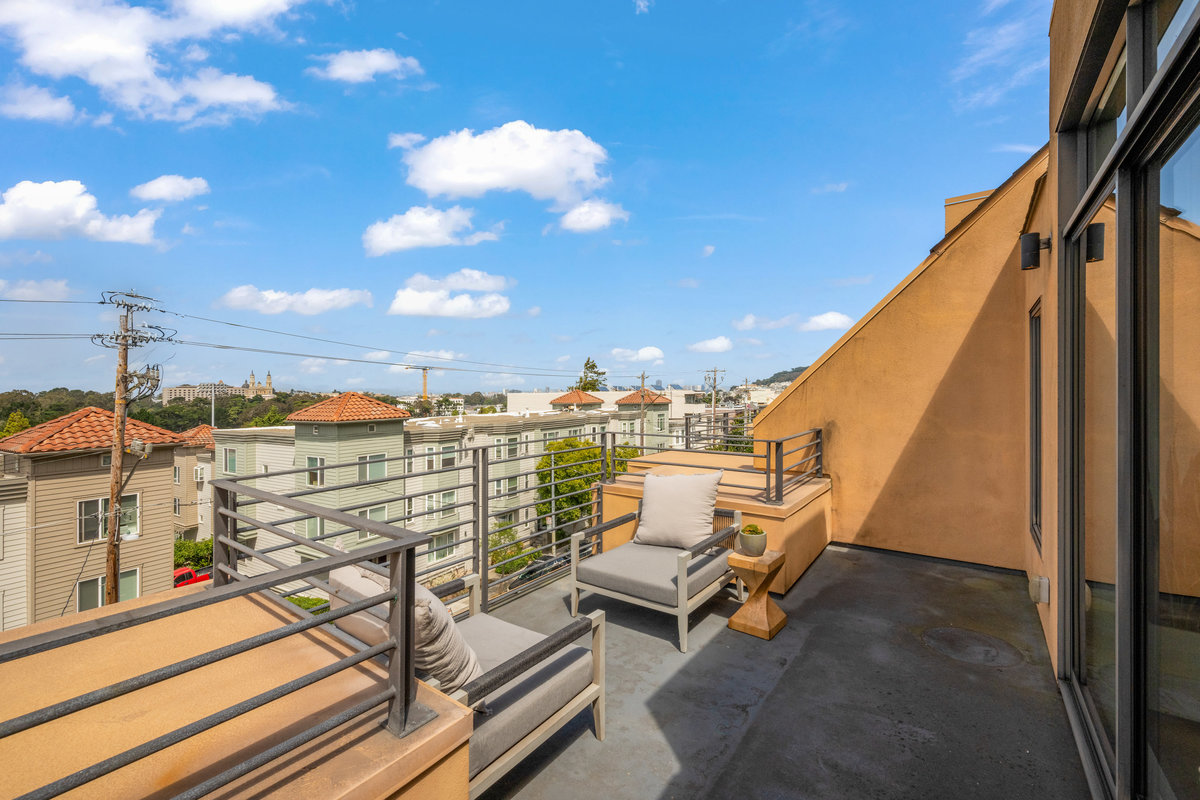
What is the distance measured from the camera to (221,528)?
7.97 feet

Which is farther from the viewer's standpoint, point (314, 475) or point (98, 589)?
point (314, 475)

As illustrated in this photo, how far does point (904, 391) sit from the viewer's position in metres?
5.36

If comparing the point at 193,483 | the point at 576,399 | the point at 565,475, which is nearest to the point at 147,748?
the point at 565,475

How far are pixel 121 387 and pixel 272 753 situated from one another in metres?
13.9

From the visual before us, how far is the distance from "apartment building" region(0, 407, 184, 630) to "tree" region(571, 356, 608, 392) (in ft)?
97.2

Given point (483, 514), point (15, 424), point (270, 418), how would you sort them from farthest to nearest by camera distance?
point (270, 418) → point (15, 424) → point (483, 514)

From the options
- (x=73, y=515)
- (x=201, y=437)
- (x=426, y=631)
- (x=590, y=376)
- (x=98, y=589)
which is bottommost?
(x=98, y=589)

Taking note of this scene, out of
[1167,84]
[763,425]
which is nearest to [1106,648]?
[1167,84]

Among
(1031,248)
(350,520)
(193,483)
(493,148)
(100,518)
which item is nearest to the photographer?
(350,520)

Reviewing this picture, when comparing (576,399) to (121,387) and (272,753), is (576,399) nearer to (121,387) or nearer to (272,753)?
(121,387)

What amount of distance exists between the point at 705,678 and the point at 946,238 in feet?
16.2

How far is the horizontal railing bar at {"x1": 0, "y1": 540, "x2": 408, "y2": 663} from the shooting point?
862mm

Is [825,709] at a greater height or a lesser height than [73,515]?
greater

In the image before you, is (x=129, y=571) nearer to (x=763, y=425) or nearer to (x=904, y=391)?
(x=763, y=425)
